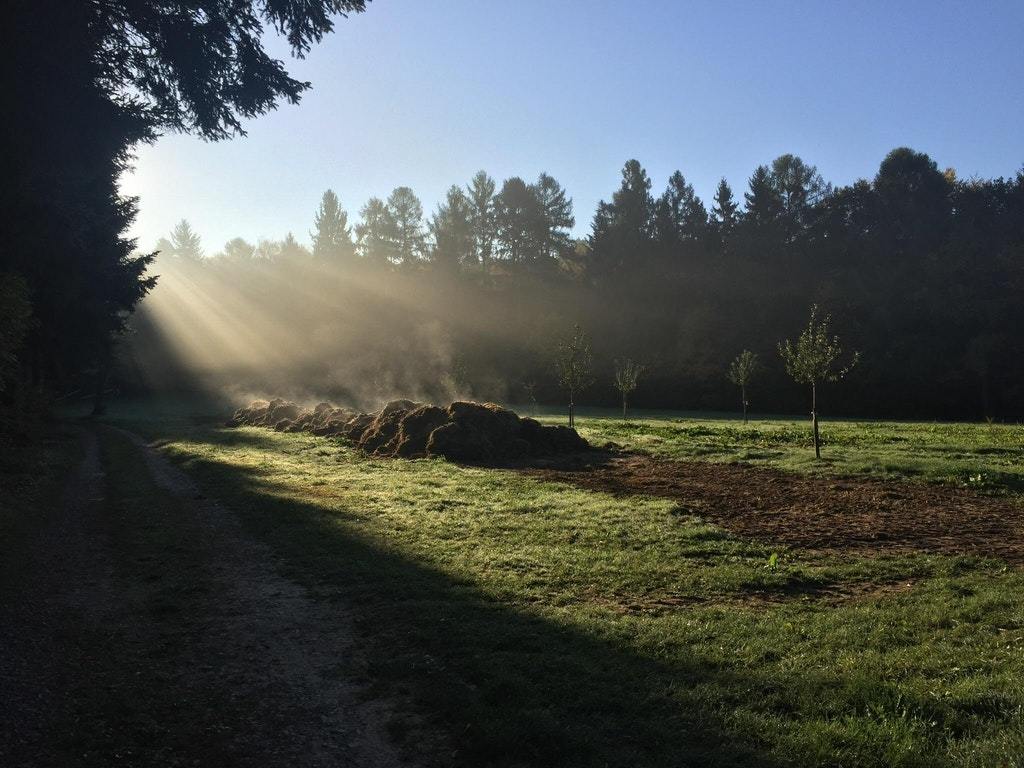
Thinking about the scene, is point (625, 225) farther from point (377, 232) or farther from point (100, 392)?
point (100, 392)

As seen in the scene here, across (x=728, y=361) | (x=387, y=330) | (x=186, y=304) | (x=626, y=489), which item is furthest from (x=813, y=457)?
(x=186, y=304)

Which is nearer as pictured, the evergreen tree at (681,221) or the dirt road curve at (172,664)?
the dirt road curve at (172,664)

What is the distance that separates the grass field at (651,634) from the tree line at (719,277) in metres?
39.2

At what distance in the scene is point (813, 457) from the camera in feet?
66.1

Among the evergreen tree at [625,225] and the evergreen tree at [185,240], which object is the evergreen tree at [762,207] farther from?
the evergreen tree at [185,240]

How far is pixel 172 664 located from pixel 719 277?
241 feet

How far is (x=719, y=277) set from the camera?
238ft

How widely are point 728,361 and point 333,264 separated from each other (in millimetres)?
58296

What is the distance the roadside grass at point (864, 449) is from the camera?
55.6 feet

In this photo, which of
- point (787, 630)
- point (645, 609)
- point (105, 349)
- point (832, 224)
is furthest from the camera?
point (832, 224)

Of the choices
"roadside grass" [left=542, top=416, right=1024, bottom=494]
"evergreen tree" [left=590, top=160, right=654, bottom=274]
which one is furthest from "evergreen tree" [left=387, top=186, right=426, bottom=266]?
"roadside grass" [left=542, top=416, right=1024, bottom=494]

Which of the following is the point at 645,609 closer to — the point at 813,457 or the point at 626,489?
the point at 626,489

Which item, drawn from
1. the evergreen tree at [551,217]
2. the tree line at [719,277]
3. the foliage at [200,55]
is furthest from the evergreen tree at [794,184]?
the foliage at [200,55]

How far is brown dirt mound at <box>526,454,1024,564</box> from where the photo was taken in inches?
417
